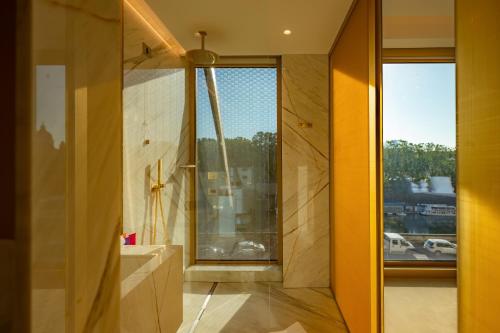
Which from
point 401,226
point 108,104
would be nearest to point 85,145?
point 108,104

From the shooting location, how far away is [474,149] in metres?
0.86

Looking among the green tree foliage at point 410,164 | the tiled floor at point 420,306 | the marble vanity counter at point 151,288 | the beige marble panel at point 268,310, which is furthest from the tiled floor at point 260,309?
the green tree foliage at point 410,164

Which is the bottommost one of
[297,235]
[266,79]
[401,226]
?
[297,235]

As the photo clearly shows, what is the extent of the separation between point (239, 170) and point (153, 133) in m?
1.06

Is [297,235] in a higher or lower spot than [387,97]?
lower

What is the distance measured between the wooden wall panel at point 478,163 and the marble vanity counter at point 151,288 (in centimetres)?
122

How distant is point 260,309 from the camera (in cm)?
255

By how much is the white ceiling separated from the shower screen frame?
0.10 meters

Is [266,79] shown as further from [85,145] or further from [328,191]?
[85,145]

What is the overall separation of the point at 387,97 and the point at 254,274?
218cm

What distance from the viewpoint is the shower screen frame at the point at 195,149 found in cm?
280

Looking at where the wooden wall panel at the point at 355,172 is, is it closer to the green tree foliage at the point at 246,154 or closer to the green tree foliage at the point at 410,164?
the green tree foliage at the point at 410,164

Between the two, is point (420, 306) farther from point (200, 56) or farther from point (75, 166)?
point (200, 56)

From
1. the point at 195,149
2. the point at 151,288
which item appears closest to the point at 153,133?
the point at 195,149
